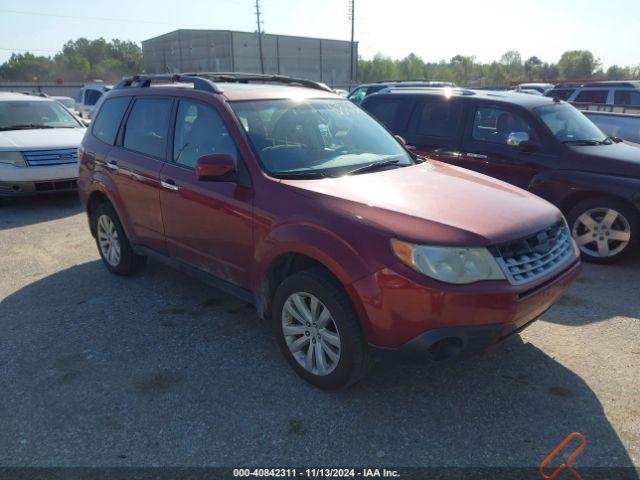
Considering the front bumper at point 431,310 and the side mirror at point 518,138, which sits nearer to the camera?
the front bumper at point 431,310

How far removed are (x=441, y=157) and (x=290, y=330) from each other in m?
3.87

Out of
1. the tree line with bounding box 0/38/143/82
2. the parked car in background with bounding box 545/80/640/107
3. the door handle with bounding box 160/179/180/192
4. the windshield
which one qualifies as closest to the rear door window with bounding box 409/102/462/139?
the windshield

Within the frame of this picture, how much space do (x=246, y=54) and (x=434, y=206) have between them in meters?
78.4

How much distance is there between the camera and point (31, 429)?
2.79 meters

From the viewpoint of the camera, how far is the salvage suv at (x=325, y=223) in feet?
8.46

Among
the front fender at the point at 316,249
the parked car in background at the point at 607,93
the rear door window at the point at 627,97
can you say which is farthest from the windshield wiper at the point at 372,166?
the rear door window at the point at 627,97

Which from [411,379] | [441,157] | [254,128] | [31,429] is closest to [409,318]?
[411,379]

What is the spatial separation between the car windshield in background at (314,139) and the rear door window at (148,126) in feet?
2.79

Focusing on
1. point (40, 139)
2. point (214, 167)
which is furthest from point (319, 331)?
point (40, 139)

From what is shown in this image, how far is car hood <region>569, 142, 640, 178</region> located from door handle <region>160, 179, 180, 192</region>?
13.8 ft

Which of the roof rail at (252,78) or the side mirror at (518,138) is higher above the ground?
the roof rail at (252,78)

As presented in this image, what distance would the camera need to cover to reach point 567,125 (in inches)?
232

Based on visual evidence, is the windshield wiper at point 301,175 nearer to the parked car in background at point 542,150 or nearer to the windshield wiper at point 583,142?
the parked car in background at point 542,150

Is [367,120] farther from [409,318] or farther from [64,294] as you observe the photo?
[64,294]
